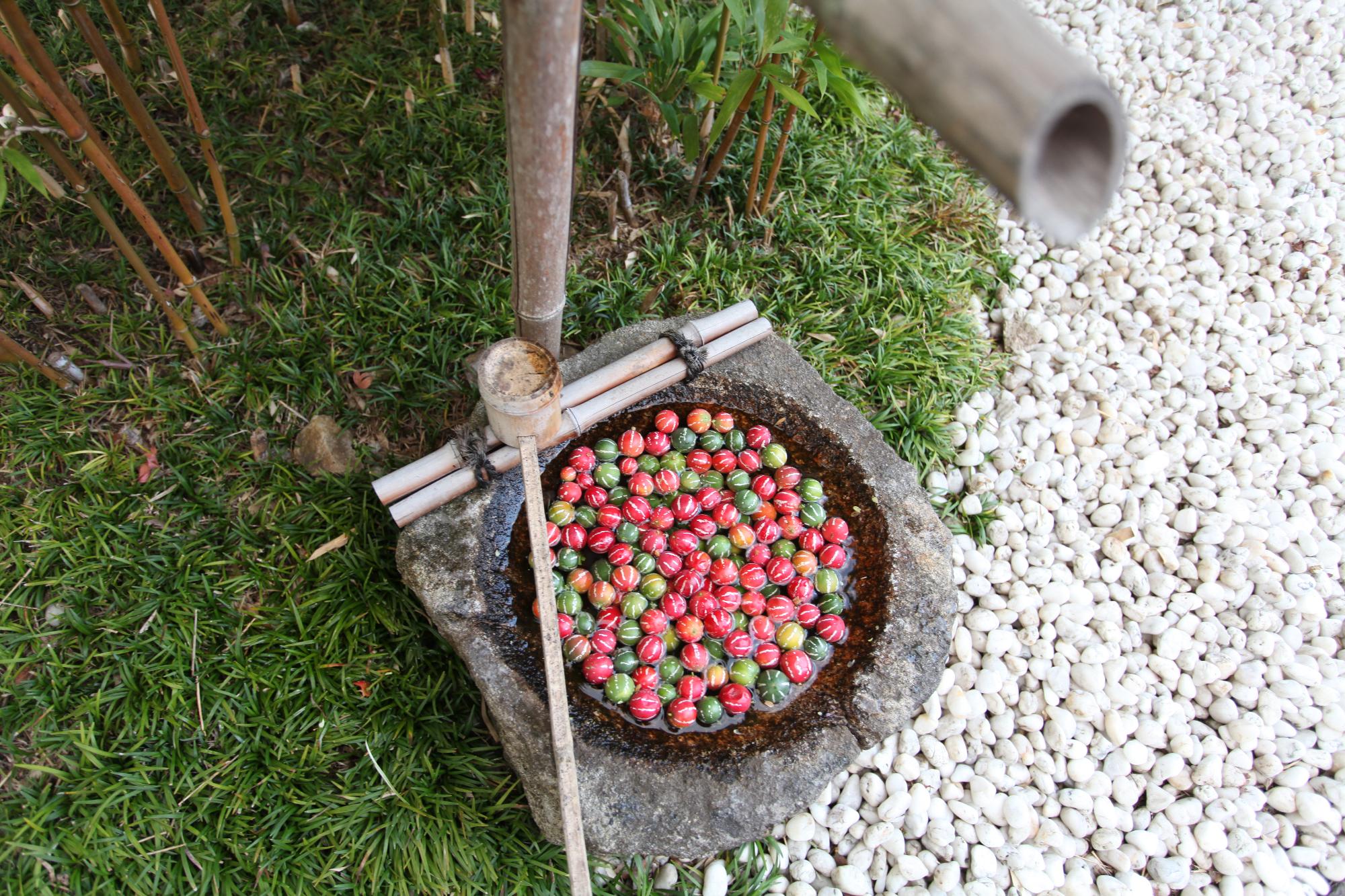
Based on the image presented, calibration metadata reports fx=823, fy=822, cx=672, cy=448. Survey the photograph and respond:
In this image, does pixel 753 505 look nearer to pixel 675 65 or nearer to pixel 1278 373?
pixel 675 65

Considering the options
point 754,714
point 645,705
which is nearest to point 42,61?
point 645,705

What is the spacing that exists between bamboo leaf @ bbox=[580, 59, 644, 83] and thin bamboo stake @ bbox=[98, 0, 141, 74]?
4.84ft

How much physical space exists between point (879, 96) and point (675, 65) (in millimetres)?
1312

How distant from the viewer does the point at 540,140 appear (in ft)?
5.67

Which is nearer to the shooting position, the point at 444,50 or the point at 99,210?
the point at 99,210

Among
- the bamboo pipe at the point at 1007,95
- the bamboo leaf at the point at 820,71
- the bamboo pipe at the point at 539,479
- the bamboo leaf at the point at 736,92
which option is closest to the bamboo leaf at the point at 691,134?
the bamboo leaf at the point at 736,92

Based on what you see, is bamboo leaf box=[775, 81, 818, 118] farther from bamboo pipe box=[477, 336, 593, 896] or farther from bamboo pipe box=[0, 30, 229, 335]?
bamboo pipe box=[0, 30, 229, 335]

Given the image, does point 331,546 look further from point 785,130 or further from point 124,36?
point 785,130

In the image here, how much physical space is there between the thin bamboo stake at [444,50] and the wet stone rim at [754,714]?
1.45 metres

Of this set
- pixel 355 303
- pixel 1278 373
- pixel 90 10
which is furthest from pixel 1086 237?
pixel 90 10

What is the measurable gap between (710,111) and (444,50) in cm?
107

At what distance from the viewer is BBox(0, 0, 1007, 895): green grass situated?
223cm

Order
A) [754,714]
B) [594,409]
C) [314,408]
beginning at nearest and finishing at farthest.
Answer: [754,714] < [594,409] < [314,408]

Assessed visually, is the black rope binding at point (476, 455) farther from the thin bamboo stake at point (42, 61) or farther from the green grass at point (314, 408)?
the thin bamboo stake at point (42, 61)
